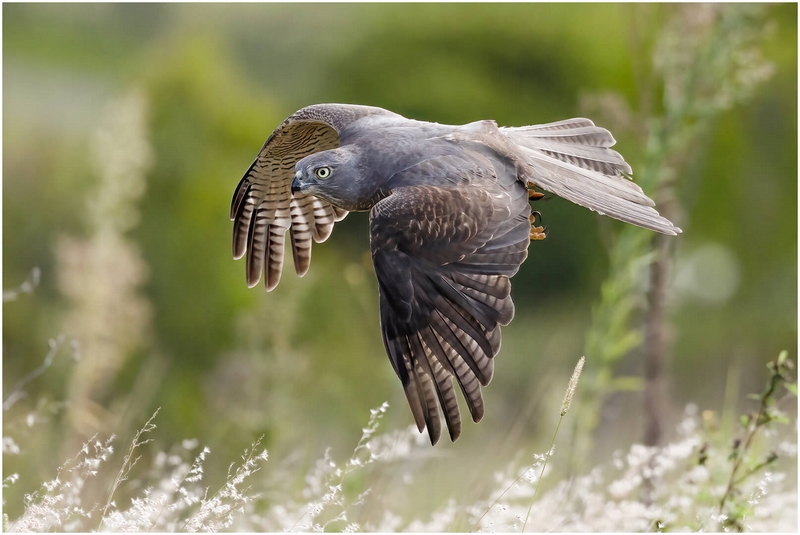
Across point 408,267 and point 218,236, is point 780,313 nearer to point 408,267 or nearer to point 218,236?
point 218,236

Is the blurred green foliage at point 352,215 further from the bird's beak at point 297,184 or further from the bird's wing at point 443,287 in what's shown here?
the bird's wing at point 443,287

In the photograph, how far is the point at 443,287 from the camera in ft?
9.93

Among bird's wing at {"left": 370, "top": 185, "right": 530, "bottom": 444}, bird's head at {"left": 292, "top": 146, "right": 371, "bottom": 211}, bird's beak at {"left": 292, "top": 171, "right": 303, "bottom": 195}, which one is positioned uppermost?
bird's head at {"left": 292, "top": 146, "right": 371, "bottom": 211}

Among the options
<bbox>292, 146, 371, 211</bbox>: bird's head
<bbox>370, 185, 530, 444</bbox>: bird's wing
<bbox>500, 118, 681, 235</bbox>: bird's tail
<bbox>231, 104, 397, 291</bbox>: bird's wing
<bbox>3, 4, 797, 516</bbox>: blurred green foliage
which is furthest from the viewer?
<bbox>3, 4, 797, 516</bbox>: blurred green foliage

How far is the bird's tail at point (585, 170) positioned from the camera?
3389mm

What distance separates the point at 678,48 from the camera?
12.9 feet

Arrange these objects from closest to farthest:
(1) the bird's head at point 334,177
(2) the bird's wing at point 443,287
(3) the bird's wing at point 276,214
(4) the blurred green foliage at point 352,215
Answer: (2) the bird's wing at point 443,287 < (1) the bird's head at point 334,177 < (3) the bird's wing at point 276,214 < (4) the blurred green foliage at point 352,215

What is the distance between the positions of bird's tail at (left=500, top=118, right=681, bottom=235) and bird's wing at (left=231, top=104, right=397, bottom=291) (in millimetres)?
964

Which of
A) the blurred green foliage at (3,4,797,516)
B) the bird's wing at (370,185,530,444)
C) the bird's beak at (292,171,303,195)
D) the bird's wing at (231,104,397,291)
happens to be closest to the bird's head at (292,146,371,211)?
the bird's beak at (292,171,303,195)

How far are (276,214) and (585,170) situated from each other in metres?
1.46

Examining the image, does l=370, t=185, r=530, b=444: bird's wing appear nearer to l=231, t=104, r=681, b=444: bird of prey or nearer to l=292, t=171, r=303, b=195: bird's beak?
l=231, t=104, r=681, b=444: bird of prey

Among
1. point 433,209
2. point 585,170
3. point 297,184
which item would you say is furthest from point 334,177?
point 585,170

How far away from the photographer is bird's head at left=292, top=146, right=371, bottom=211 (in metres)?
3.59

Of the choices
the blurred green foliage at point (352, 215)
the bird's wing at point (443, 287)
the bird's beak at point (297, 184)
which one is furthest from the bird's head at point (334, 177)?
the blurred green foliage at point (352, 215)
